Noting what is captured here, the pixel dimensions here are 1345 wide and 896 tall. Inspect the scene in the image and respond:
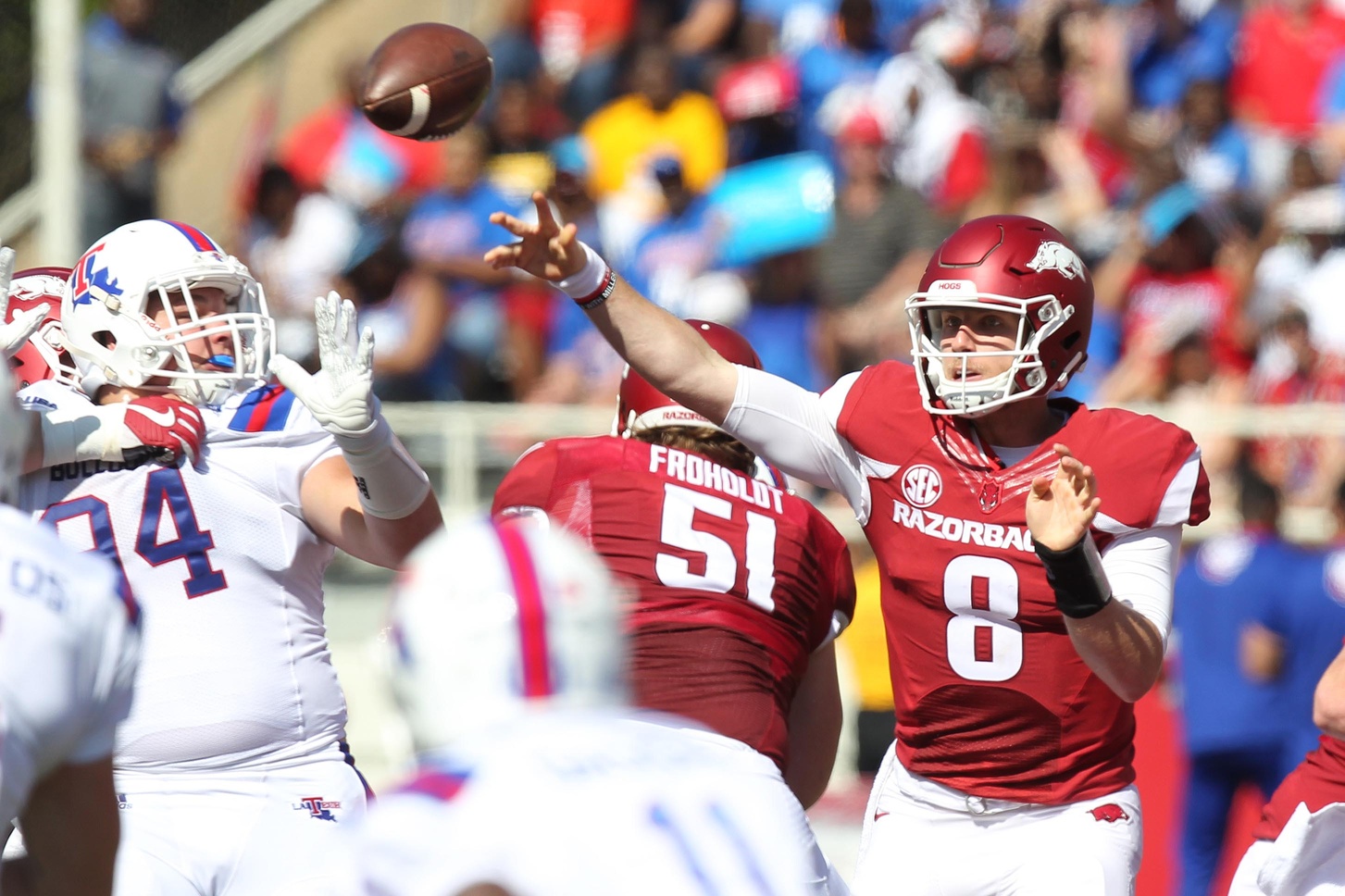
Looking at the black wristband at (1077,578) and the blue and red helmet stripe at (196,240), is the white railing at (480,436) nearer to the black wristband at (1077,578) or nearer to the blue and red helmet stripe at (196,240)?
the blue and red helmet stripe at (196,240)

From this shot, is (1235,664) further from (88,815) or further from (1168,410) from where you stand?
(88,815)

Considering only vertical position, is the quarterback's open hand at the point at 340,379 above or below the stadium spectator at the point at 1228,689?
above

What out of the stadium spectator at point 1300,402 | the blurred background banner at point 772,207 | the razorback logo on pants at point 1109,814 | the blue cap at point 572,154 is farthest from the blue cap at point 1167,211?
the razorback logo on pants at point 1109,814

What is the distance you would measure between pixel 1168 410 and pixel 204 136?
5776 mm

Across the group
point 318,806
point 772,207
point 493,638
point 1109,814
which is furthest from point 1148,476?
point 772,207

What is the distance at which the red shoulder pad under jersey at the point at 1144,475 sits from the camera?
3.72 meters

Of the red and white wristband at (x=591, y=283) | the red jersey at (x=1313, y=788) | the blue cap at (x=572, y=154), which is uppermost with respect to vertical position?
the red and white wristband at (x=591, y=283)

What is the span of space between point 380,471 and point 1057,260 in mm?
1531

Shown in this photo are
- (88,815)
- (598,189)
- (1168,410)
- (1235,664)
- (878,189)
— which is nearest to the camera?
(88,815)

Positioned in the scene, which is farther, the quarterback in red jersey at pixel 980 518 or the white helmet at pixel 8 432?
the quarterback in red jersey at pixel 980 518

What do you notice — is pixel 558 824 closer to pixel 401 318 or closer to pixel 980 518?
pixel 980 518

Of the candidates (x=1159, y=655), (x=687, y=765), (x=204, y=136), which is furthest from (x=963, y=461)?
(x=204, y=136)

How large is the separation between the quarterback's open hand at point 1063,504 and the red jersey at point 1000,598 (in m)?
0.32

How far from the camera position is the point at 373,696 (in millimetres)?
8672
